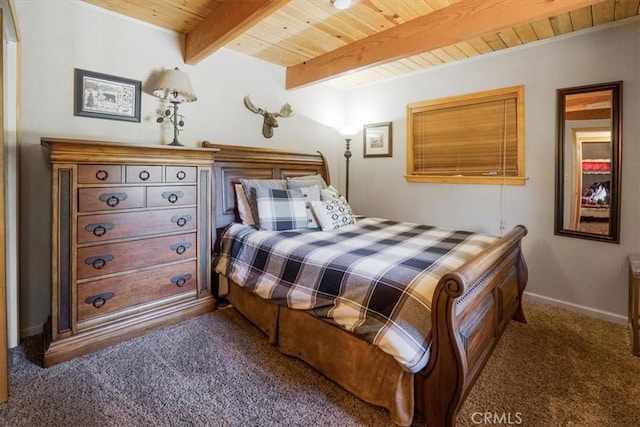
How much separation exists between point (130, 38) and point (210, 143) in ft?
3.26

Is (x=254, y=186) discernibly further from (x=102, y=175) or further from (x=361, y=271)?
(x=361, y=271)

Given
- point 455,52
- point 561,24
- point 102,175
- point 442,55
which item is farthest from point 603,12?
point 102,175

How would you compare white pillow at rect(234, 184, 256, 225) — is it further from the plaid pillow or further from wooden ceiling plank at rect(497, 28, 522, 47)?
wooden ceiling plank at rect(497, 28, 522, 47)

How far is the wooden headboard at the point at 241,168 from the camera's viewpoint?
2797mm

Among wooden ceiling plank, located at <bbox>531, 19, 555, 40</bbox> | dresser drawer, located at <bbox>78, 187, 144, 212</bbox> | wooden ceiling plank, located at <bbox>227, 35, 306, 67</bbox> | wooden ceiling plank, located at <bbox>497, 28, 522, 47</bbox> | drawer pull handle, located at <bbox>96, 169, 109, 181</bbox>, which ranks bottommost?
dresser drawer, located at <bbox>78, 187, 144, 212</bbox>

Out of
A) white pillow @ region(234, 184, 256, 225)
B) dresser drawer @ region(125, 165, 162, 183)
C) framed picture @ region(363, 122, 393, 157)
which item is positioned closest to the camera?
dresser drawer @ region(125, 165, 162, 183)

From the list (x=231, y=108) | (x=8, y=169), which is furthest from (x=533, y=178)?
(x=8, y=169)

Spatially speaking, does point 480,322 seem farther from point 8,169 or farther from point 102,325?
point 8,169

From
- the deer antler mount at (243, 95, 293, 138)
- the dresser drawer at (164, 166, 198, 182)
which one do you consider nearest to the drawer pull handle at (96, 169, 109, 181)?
the dresser drawer at (164, 166, 198, 182)

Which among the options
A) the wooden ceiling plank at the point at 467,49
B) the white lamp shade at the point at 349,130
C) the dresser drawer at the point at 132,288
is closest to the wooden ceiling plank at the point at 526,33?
the wooden ceiling plank at the point at 467,49

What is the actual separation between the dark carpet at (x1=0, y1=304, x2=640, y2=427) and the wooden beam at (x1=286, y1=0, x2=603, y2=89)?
2.11 m

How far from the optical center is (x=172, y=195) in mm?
2305
